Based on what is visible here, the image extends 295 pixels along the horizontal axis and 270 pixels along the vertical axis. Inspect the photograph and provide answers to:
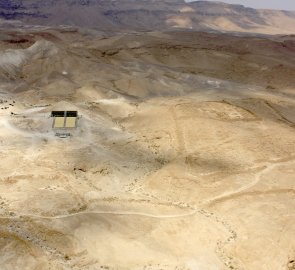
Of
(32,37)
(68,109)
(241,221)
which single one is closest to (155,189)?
(241,221)

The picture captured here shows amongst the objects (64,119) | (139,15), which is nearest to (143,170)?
(64,119)

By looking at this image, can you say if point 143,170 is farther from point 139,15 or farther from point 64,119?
point 139,15

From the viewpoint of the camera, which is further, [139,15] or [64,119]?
[139,15]

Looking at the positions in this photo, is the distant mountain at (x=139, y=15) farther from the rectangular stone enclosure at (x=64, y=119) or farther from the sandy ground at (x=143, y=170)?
the rectangular stone enclosure at (x=64, y=119)

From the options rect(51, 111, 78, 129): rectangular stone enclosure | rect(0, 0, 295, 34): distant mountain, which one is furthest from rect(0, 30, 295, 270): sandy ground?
rect(0, 0, 295, 34): distant mountain

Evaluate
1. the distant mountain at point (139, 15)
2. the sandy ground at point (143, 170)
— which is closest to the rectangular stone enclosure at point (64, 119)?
the sandy ground at point (143, 170)
